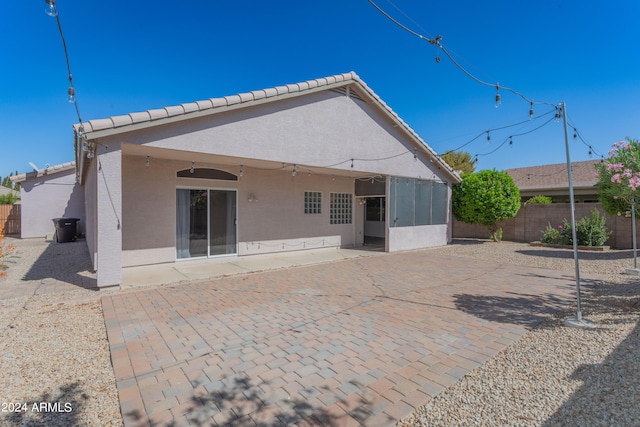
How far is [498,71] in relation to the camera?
884cm

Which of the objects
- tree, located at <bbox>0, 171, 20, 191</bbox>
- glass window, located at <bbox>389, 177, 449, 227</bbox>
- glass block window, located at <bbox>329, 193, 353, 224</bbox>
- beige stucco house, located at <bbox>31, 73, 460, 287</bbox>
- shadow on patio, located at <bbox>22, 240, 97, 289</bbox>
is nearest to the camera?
beige stucco house, located at <bbox>31, 73, 460, 287</bbox>

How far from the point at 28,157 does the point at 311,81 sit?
18156 millimetres

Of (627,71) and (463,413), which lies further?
(627,71)

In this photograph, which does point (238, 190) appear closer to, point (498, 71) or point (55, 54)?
point (55, 54)

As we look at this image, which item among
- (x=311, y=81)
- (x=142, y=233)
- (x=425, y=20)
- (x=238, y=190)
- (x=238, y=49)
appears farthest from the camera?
(x=238, y=49)

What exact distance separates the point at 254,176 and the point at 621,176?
37.5ft

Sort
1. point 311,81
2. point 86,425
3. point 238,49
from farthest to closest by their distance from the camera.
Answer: point 238,49 → point 311,81 → point 86,425

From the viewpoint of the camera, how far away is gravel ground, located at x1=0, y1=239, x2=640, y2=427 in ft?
9.38

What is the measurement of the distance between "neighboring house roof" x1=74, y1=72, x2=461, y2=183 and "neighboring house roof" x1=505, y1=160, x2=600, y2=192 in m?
16.0

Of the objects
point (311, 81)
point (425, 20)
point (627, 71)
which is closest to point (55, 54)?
point (311, 81)

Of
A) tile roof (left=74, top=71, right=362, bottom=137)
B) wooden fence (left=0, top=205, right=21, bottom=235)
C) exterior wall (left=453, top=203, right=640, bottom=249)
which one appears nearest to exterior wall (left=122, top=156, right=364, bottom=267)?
tile roof (left=74, top=71, right=362, bottom=137)

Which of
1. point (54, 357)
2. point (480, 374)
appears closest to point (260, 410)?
point (480, 374)

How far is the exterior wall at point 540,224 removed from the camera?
14.4 meters

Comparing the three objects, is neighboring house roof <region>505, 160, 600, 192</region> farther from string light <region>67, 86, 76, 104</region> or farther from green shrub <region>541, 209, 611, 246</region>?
string light <region>67, 86, 76, 104</region>
